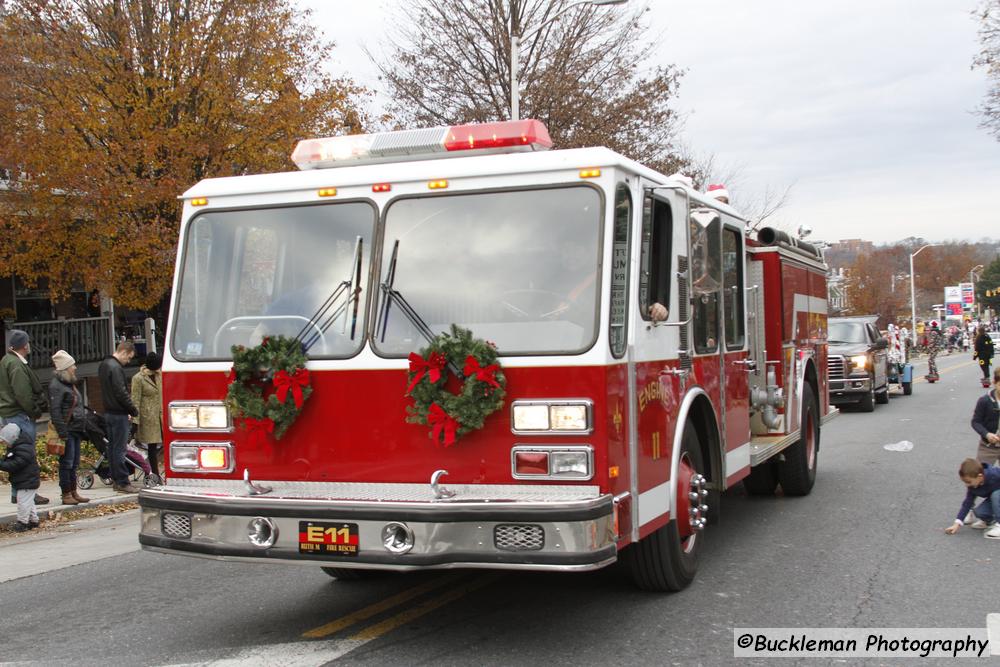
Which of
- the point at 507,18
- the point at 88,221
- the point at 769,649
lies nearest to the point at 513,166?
the point at 769,649

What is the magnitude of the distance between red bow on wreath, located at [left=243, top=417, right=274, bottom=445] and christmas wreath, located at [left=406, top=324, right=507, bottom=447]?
0.78 metres

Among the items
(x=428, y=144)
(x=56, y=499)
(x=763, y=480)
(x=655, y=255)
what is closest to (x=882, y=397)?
(x=763, y=480)

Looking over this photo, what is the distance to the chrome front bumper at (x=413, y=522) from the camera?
464 cm

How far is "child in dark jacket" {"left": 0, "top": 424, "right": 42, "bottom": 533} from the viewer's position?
955 cm

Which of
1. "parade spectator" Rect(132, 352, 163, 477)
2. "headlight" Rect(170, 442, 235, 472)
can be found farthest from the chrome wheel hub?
"parade spectator" Rect(132, 352, 163, 477)

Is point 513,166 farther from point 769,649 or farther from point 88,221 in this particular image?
point 88,221

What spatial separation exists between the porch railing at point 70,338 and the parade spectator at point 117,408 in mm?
10040

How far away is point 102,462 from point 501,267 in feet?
29.3

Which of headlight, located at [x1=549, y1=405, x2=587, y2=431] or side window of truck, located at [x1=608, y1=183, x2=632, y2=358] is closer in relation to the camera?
headlight, located at [x1=549, y1=405, x2=587, y2=431]

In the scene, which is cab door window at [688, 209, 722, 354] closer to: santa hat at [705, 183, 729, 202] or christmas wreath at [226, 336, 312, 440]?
santa hat at [705, 183, 729, 202]

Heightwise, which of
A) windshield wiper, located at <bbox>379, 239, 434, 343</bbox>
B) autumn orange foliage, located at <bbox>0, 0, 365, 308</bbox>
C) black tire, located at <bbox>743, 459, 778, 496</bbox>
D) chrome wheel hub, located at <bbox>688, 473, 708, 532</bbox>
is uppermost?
autumn orange foliage, located at <bbox>0, 0, 365, 308</bbox>

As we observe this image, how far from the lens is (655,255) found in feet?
18.5

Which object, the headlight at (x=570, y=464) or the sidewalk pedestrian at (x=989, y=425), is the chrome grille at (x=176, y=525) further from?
the sidewalk pedestrian at (x=989, y=425)

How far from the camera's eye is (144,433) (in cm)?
1209
